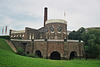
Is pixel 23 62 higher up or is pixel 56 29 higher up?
pixel 56 29

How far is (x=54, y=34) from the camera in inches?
1656

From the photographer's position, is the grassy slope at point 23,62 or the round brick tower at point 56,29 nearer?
the grassy slope at point 23,62

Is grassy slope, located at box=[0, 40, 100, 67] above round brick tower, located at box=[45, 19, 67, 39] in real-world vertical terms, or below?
below

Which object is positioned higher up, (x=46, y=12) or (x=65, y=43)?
(x=46, y=12)

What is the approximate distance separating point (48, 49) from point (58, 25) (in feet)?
55.5

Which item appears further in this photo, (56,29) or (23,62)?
(56,29)

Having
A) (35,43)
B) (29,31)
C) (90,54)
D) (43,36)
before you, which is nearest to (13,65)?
(35,43)

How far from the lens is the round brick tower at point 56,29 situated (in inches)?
1656

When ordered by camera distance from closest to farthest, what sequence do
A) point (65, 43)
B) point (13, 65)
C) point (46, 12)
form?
1. point (13, 65)
2. point (65, 43)
3. point (46, 12)

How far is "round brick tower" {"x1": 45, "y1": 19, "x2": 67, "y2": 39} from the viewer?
42.1 metres

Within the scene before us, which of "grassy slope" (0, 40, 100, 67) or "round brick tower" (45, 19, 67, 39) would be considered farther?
"round brick tower" (45, 19, 67, 39)

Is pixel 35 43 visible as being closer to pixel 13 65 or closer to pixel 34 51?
pixel 34 51

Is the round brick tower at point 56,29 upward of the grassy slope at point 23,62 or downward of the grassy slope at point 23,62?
upward

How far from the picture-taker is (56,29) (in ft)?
139
